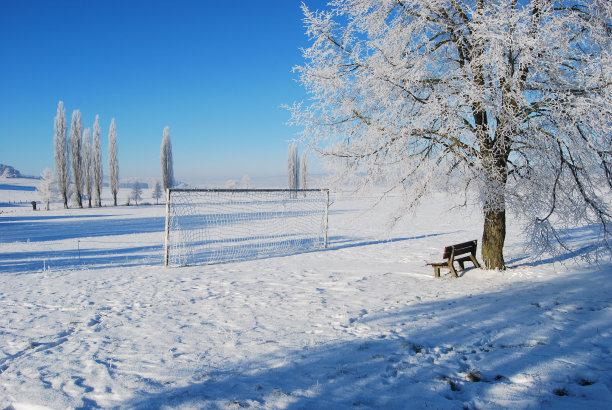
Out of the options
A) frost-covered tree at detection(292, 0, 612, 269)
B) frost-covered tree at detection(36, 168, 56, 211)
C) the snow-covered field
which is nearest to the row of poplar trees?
frost-covered tree at detection(36, 168, 56, 211)

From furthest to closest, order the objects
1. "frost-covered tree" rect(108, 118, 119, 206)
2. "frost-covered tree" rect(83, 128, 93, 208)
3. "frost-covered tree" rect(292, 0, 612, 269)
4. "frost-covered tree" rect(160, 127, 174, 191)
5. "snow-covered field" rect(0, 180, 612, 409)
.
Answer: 1. "frost-covered tree" rect(160, 127, 174, 191)
2. "frost-covered tree" rect(108, 118, 119, 206)
3. "frost-covered tree" rect(83, 128, 93, 208)
4. "frost-covered tree" rect(292, 0, 612, 269)
5. "snow-covered field" rect(0, 180, 612, 409)

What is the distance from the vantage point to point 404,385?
9.29 ft

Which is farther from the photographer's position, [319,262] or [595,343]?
[319,262]

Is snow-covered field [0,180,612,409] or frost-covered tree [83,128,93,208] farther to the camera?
frost-covered tree [83,128,93,208]

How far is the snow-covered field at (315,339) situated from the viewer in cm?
272

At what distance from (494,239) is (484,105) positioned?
2.85m

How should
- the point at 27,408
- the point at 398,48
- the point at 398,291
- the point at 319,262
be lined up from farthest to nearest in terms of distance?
the point at 319,262
the point at 398,48
the point at 398,291
the point at 27,408

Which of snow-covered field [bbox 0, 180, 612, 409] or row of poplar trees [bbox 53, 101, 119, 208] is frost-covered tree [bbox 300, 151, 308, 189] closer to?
row of poplar trees [bbox 53, 101, 119, 208]

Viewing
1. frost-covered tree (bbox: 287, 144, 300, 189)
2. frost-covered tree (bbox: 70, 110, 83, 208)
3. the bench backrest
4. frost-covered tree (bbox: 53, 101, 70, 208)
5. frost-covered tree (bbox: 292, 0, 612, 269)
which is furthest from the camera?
frost-covered tree (bbox: 287, 144, 300, 189)

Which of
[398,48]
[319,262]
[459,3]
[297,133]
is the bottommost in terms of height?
[319,262]

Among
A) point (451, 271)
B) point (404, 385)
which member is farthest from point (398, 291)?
point (404, 385)

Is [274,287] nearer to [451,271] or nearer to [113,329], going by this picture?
[113,329]

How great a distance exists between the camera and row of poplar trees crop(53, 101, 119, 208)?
4191 cm

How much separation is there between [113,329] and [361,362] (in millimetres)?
3078
